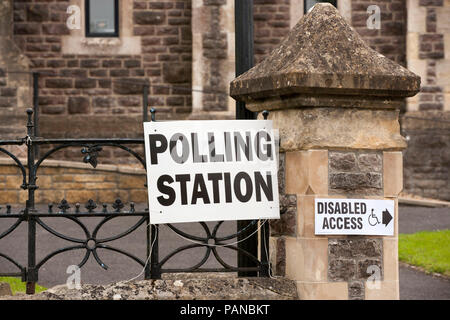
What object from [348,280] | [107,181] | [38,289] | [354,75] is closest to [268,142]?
[354,75]

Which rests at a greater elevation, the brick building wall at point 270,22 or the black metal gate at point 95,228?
the brick building wall at point 270,22

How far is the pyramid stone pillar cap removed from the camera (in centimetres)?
460

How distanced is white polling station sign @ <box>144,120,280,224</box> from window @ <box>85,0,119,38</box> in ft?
34.0

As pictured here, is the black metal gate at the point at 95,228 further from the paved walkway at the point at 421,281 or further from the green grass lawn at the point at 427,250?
the green grass lawn at the point at 427,250

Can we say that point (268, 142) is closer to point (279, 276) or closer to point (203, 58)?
point (279, 276)

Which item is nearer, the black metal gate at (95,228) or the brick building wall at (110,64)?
the black metal gate at (95,228)

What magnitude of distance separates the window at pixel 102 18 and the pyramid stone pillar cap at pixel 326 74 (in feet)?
33.7

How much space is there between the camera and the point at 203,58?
14.2m

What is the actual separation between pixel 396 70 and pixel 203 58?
381 inches

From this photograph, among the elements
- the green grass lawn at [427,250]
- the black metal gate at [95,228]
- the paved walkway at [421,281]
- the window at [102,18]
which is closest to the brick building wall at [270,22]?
the window at [102,18]

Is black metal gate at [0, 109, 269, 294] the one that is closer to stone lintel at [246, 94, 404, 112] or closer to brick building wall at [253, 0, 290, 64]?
stone lintel at [246, 94, 404, 112]

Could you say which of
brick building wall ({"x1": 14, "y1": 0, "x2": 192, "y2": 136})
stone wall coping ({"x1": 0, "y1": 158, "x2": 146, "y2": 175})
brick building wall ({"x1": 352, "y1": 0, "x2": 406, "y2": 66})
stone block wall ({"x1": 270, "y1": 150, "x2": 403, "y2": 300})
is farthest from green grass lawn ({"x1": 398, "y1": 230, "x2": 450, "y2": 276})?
brick building wall ({"x1": 14, "y1": 0, "x2": 192, "y2": 136})

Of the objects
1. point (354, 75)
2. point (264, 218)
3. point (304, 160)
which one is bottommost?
point (264, 218)

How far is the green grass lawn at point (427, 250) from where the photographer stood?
8.13 meters
